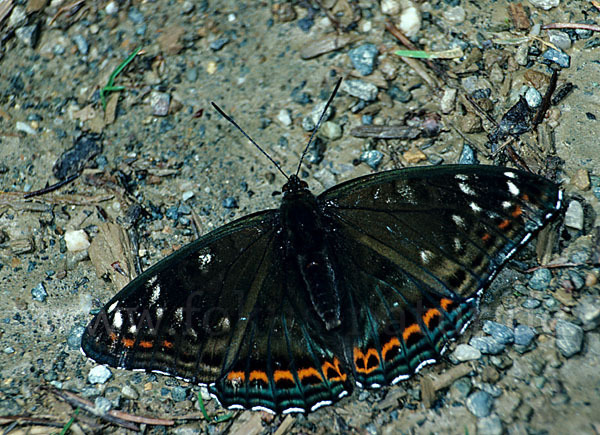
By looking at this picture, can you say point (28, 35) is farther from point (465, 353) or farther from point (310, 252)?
Answer: point (465, 353)

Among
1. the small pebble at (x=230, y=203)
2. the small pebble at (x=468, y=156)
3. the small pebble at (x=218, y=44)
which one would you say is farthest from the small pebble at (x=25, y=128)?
the small pebble at (x=468, y=156)

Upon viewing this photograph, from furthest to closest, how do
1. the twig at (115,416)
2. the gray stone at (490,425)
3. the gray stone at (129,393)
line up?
the gray stone at (129,393), the twig at (115,416), the gray stone at (490,425)

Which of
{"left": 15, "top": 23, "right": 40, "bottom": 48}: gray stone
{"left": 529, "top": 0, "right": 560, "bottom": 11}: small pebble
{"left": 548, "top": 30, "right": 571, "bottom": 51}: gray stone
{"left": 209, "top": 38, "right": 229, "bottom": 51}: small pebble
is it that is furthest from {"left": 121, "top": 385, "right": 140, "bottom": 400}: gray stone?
{"left": 529, "top": 0, "right": 560, "bottom": 11}: small pebble

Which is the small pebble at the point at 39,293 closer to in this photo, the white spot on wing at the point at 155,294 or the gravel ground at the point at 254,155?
the gravel ground at the point at 254,155

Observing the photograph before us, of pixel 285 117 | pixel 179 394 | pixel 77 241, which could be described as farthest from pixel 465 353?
pixel 77 241

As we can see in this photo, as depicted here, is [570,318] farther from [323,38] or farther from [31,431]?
[31,431]

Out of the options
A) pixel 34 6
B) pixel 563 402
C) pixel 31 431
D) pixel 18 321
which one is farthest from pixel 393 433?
pixel 34 6
